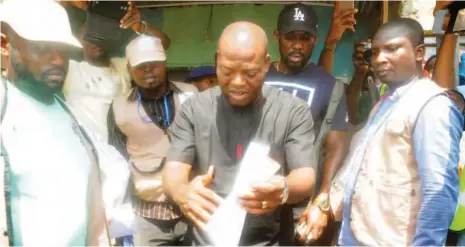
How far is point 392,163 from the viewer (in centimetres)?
209

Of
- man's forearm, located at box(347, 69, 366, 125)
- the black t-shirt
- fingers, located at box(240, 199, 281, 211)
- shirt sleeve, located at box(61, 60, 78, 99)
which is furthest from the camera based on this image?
man's forearm, located at box(347, 69, 366, 125)

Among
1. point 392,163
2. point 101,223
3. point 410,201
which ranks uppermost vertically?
point 392,163

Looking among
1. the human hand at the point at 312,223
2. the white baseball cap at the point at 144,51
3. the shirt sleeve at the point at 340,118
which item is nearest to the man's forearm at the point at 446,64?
the shirt sleeve at the point at 340,118

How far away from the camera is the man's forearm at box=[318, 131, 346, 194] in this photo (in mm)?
2986

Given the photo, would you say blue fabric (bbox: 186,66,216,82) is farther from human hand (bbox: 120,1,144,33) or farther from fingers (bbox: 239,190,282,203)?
fingers (bbox: 239,190,282,203)

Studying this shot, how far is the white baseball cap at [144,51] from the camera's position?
320 centimetres

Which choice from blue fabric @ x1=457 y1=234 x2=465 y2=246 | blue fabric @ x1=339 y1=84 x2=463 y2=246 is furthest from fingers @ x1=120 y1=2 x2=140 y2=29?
blue fabric @ x1=457 y1=234 x2=465 y2=246

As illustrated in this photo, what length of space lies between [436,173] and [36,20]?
1667 millimetres

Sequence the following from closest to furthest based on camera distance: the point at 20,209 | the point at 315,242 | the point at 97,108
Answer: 1. the point at 20,209
2. the point at 315,242
3. the point at 97,108

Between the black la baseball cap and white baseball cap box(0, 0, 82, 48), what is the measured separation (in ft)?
4.67

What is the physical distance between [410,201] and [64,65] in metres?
1.54

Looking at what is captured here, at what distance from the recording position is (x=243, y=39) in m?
2.06

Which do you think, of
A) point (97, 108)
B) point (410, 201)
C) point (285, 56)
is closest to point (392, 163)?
point (410, 201)

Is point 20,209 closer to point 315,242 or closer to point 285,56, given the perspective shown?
point 315,242
